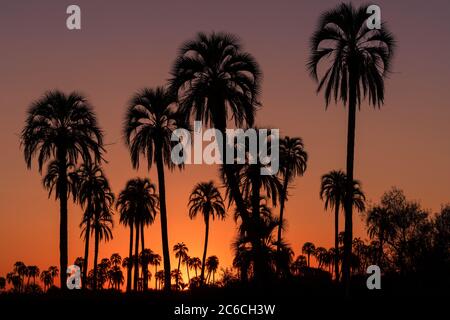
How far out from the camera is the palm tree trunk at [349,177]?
1561 inches

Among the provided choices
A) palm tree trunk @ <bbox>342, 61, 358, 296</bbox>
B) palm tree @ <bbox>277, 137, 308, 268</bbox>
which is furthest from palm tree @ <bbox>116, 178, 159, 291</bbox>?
palm tree trunk @ <bbox>342, 61, 358, 296</bbox>

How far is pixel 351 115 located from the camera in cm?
4156

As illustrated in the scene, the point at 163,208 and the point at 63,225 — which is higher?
the point at 163,208

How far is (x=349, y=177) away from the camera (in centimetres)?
4034

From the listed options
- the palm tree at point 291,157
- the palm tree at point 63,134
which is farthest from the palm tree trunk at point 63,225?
the palm tree at point 291,157

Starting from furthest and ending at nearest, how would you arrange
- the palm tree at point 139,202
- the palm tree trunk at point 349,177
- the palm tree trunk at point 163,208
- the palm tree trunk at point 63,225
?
1. the palm tree at point 139,202
2. the palm tree trunk at point 163,208
3. the palm tree trunk at point 63,225
4. the palm tree trunk at point 349,177

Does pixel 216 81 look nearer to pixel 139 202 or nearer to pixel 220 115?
pixel 220 115

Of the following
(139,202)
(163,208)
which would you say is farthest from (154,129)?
(139,202)

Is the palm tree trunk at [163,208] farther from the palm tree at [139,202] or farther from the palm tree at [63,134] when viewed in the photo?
the palm tree at [139,202]

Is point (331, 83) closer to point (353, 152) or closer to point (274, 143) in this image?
point (353, 152)

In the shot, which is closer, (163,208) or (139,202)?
(163,208)

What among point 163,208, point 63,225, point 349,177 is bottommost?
point 63,225
